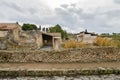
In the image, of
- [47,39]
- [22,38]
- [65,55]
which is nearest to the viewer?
[65,55]

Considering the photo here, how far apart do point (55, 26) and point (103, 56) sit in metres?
40.9

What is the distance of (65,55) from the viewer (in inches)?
342

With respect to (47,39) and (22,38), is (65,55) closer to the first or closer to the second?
(22,38)

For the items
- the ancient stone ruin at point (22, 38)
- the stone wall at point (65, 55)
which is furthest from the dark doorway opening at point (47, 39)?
the stone wall at point (65, 55)

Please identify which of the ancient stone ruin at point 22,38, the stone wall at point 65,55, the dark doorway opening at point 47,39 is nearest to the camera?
the stone wall at point 65,55

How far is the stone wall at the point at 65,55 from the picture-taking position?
8.20m

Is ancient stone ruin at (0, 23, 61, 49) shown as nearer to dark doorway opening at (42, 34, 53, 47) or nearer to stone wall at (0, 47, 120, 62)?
dark doorway opening at (42, 34, 53, 47)

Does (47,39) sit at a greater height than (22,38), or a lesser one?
lesser

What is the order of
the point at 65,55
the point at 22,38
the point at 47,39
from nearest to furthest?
1. the point at 65,55
2. the point at 22,38
3. the point at 47,39

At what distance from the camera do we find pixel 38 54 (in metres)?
8.45

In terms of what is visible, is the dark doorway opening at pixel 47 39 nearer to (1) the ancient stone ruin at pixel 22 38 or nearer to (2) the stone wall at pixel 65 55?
(1) the ancient stone ruin at pixel 22 38

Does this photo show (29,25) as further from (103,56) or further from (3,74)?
(3,74)

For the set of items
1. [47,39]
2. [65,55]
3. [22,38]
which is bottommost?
[65,55]

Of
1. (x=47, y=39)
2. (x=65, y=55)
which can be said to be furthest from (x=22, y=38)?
(x=65, y=55)
